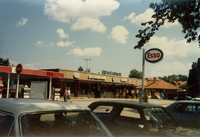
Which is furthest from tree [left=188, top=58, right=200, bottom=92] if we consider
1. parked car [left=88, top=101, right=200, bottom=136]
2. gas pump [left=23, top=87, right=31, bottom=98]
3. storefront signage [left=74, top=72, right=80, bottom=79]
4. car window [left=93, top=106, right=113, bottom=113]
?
car window [left=93, top=106, right=113, bottom=113]

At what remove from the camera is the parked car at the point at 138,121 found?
398 centimetres

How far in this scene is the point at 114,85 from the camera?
42625 millimetres

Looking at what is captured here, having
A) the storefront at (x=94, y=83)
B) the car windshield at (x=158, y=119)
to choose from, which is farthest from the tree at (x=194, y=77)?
the car windshield at (x=158, y=119)

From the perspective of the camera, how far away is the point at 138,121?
419 centimetres

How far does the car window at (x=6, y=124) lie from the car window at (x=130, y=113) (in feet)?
9.50

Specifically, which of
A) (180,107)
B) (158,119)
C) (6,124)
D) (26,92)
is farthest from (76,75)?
(6,124)

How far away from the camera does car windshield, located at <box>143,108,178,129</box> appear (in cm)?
415

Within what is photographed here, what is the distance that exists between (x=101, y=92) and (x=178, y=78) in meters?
132

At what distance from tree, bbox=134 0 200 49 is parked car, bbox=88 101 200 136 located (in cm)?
590

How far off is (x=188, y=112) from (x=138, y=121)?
403 centimetres

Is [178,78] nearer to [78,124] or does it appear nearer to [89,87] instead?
[89,87]

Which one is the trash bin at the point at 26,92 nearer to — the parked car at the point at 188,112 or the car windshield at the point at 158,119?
the parked car at the point at 188,112

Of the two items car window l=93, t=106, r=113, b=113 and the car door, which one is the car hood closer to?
car window l=93, t=106, r=113, b=113

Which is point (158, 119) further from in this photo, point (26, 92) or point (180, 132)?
point (26, 92)
